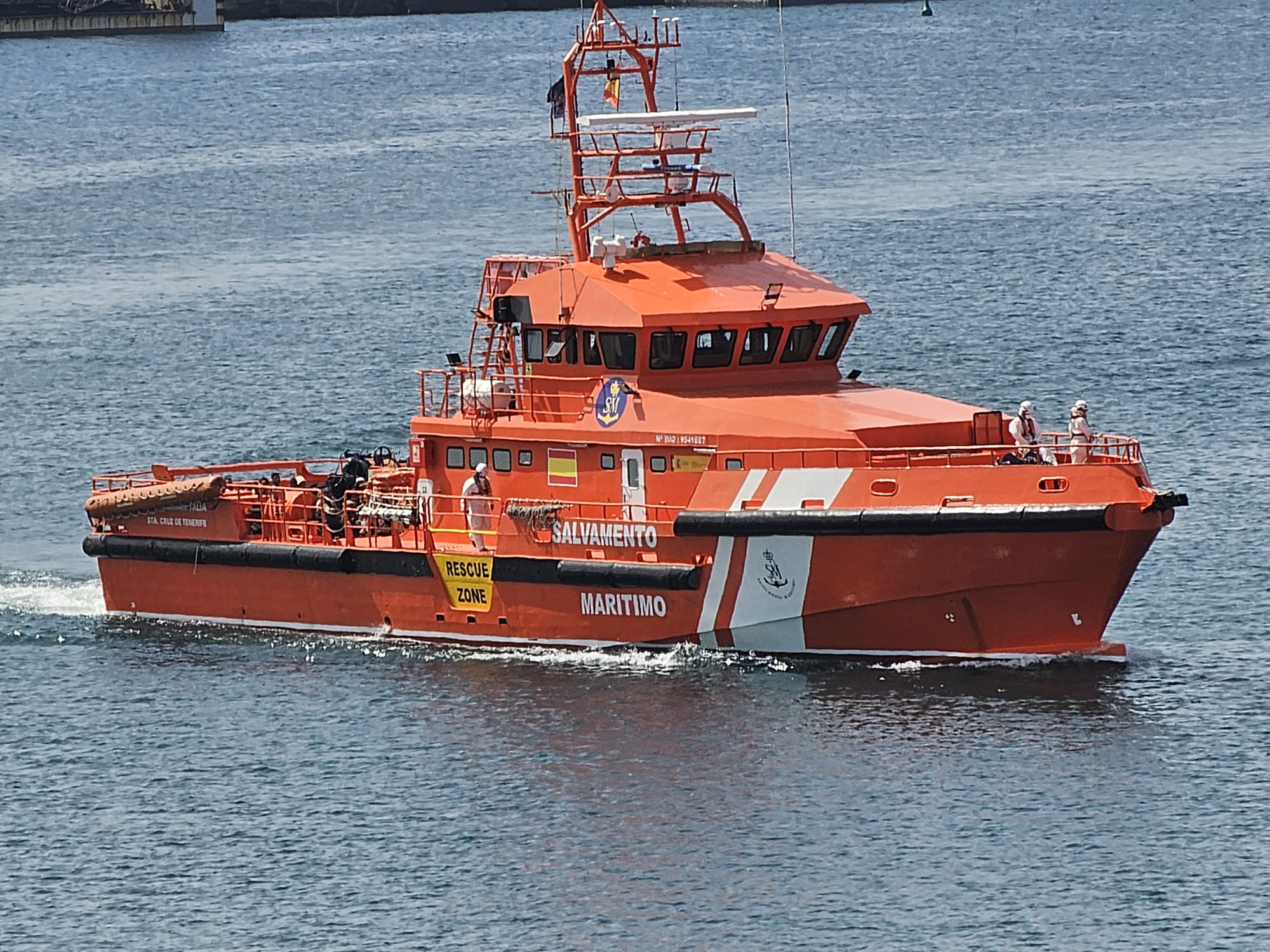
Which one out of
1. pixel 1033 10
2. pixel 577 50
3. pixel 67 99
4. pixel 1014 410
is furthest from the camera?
pixel 1033 10

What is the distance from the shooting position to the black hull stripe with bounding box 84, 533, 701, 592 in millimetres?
28469

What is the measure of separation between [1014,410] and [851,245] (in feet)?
53.7

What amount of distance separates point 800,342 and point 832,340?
51cm

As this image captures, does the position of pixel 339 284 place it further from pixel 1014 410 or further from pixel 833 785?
pixel 833 785

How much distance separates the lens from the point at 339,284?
57188 millimetres

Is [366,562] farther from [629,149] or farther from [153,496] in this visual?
[629,149]

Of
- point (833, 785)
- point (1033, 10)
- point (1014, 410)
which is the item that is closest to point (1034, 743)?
point (833, 785)

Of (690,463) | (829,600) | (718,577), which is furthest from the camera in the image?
(690,463)

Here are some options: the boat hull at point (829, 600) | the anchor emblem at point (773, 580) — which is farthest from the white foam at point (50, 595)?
the anchor emblem at point (773, 580)

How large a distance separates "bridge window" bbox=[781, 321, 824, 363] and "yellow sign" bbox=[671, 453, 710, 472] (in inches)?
75.0

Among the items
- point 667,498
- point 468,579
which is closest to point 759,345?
point 667,498

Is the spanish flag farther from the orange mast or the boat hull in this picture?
the orange mast

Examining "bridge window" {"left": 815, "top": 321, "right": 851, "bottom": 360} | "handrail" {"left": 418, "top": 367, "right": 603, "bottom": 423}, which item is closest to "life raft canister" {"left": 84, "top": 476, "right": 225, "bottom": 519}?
"handrail" {"left": 418, "top": 367, "right": 603, "bottom": 423}

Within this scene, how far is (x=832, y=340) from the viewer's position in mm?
29766
